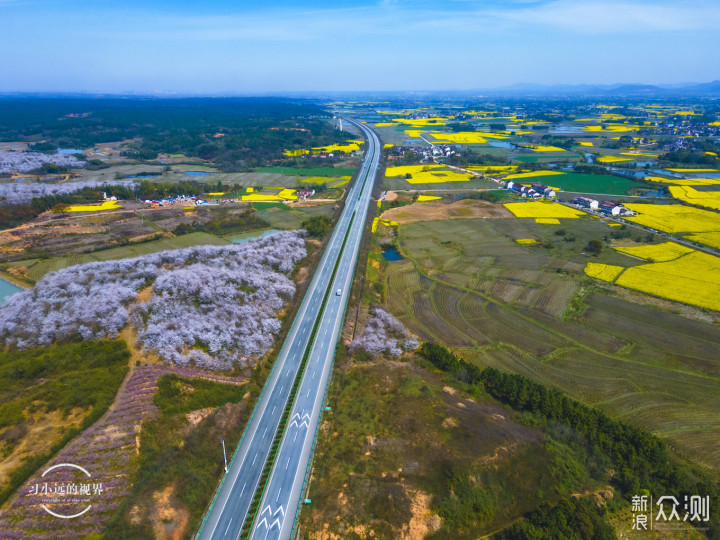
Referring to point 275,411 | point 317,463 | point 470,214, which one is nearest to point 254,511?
point 317,463

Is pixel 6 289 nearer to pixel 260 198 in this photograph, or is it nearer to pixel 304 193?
pixel 260 198

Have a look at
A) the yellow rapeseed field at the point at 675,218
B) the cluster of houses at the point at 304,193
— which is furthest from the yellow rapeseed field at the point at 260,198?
the yellow rapeseed field at the point at 675,218

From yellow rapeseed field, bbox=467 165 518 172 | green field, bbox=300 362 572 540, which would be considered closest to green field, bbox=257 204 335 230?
green field, bbox=300 362 572 540

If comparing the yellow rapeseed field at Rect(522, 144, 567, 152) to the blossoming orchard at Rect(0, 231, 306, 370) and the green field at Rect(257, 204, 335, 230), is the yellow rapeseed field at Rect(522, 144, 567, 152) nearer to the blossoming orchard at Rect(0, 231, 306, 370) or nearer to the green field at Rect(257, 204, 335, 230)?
the green field at Rect(257, 204, 335, 230)

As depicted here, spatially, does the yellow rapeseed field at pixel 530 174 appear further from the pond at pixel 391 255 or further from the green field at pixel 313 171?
the pond at pixel 391 255

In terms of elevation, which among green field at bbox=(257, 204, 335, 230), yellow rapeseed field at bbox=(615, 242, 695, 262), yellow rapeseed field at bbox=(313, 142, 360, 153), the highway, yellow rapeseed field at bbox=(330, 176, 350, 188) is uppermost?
yellow rapeseed field at bbox=(313, 142, 360, 153)

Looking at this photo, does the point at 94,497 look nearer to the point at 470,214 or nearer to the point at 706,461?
the point at 706,461
